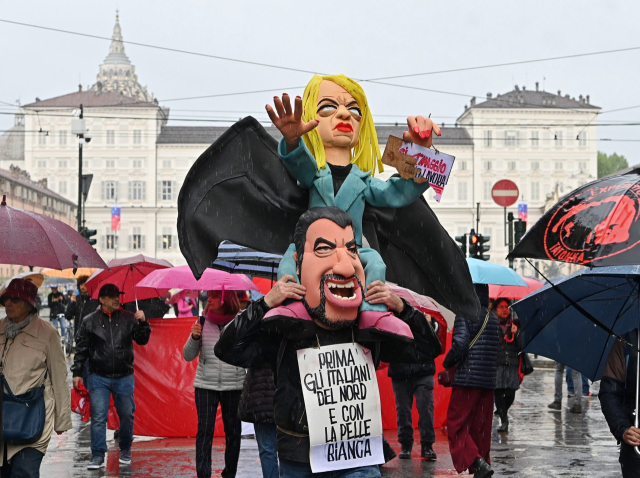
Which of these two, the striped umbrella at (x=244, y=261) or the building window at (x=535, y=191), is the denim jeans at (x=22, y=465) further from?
the building window at (x=535, y=191)

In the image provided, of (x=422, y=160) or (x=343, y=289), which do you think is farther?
(x=422, y=160)

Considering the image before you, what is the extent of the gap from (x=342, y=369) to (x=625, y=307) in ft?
8.07

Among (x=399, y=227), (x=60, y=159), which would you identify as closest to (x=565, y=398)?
(x=399, y=227)

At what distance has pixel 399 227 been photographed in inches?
210

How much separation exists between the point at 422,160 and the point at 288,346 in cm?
116

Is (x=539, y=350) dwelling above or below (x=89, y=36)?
below

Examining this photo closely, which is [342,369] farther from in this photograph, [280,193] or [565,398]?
[565,398]

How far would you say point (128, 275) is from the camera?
13.1 meters

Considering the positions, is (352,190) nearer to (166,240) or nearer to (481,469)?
(481,469)

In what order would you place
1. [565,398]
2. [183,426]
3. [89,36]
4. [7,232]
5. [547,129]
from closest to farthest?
[7,232], [183,426], [565,398], [89,36], [547,129]

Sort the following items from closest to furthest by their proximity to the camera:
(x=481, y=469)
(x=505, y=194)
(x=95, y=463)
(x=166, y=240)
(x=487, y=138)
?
(x=481, y=469)
(x=95, y=463)
(x=505, y=194)
(x=166, y=240)
(x=487, y=138)

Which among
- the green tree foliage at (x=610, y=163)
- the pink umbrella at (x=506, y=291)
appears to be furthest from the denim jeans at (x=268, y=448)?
the green tree foliage at (x=610, y=163)

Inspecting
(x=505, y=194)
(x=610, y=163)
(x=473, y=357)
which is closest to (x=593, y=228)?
(x=473, y=357)

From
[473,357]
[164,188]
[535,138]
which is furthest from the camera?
[164,188]
